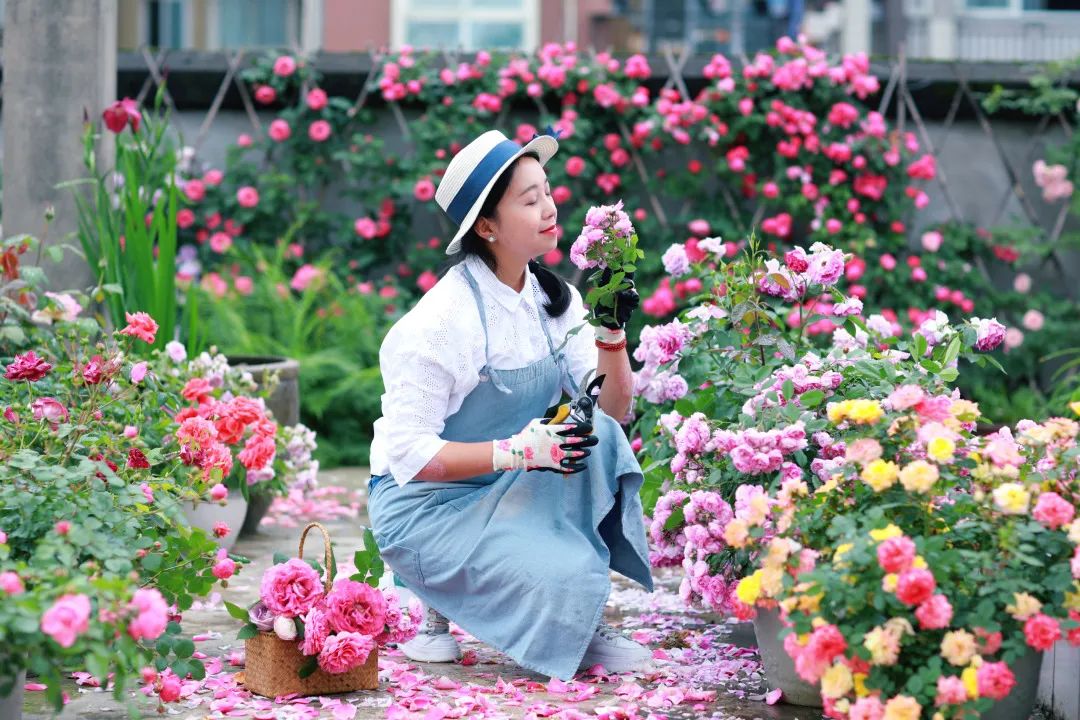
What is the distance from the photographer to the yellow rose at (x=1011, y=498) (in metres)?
2.14

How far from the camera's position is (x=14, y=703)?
2.30 meters

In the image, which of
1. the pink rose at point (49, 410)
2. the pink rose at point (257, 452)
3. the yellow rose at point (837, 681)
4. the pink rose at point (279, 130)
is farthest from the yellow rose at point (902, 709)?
the pink rose at point (279, 130)

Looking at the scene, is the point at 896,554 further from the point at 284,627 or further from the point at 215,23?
the point at 215,23

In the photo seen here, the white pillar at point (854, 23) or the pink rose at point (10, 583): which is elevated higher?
the white pillar at point (854, 23)

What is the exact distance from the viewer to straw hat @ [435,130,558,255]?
2955 mm

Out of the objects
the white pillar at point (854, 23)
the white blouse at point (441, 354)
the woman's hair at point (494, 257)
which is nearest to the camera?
the white blouse at point (441, 354)

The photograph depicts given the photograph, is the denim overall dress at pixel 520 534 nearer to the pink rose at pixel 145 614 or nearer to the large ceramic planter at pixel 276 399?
the pink rose at pixel 145 614

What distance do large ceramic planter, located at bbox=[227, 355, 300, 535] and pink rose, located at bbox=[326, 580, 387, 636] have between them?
57.1 inches

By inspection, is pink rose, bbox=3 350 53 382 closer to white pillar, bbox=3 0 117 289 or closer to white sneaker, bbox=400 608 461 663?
white sneaker, bbox=400 608 461 663

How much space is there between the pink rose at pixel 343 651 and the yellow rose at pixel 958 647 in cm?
109

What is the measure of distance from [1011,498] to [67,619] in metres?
1.38

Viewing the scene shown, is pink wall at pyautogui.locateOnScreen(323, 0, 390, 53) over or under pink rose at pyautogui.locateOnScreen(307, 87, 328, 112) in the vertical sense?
over

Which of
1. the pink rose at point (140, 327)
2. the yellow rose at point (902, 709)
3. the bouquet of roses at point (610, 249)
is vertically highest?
the bouquet of roses at point (610, 249)

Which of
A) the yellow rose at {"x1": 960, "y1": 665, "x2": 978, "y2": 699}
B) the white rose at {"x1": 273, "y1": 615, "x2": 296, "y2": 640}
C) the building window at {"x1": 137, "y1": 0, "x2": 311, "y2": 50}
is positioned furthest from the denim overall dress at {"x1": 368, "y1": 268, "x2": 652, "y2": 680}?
the building window at {"x1": 137, "y1": 0, "x2": 311, "y2": 50}
